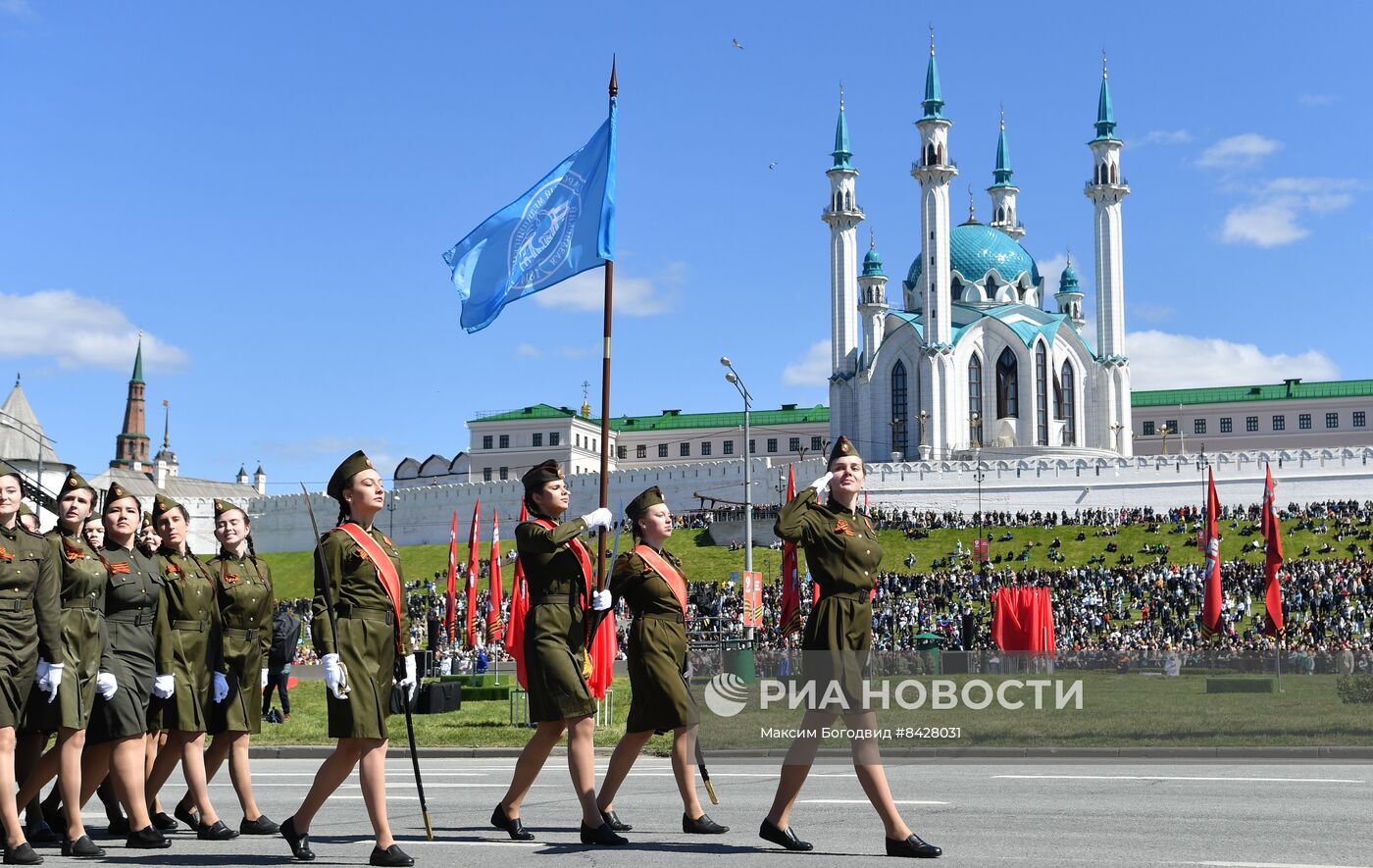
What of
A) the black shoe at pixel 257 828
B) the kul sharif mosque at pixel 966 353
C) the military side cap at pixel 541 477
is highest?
the kul sharif mosque at pixel 966 353

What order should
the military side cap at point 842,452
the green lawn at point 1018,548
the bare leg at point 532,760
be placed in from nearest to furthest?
the military side cap at point 842,452 → the bare leg at point 532,760 → the green lawn at point 1018,548

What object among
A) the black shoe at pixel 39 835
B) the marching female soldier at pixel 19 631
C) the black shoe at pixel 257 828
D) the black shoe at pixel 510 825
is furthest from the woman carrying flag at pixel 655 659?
the black shoe at pixel 39 835

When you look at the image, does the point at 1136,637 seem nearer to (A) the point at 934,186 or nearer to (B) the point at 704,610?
(B) the point at 704,610

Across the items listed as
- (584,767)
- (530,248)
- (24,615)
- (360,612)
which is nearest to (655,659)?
(584,767)

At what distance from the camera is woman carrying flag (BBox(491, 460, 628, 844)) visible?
9.46 m

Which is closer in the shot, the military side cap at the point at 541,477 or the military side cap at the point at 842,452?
the military side cap at the point at 842,452

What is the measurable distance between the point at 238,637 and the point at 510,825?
2.53 meters

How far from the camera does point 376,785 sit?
860 cm

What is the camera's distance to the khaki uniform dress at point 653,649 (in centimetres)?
983

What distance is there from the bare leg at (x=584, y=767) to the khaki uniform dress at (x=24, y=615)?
2.90m

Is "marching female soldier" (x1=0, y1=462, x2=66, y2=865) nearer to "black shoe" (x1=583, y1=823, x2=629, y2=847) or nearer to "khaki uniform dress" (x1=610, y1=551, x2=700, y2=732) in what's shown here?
"black shoe" (x1=583, y1=823, x2=629, y2=847)

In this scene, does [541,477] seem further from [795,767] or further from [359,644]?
[795,767]

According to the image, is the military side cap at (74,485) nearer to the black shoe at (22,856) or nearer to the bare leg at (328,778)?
the black shoe at (22,856)

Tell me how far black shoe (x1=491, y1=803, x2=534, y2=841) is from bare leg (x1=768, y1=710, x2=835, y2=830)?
1640 millimetres
